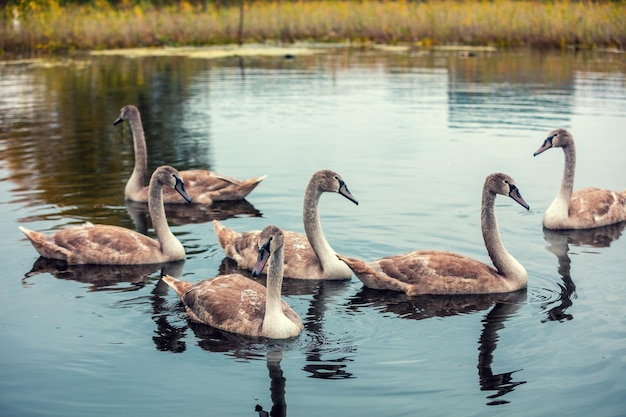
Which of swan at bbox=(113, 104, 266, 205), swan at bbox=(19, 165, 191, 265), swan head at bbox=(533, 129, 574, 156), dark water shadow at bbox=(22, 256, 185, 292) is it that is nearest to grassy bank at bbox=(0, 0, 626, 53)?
swan head at bbox=(533, 129, 574, 156)

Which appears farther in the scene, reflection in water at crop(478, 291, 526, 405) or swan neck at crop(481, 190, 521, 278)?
swan neck at crop(481, 190, 521, 278)

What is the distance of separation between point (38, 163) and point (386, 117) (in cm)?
1081

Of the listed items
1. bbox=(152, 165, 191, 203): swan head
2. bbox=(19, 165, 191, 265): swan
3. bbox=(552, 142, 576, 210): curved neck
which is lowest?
bbox=(19, 165, 191, 265): swan

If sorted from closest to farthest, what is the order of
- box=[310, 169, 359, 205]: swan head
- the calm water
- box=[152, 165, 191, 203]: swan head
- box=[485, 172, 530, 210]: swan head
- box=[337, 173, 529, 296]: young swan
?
the calm water, box=[337, 173, 529, 296]: young swan, box=[485, 172, 530, 210]: swan head, box=[310, 169, 359, 205]: swan head, box=[152, 165, 191, 203]: swan head

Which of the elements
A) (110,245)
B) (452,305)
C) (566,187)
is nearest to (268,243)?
(452,305)

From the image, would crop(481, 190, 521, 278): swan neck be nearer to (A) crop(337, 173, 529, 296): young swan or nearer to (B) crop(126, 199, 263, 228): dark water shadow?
(A) crop(337, 173, 529, 296): young swan

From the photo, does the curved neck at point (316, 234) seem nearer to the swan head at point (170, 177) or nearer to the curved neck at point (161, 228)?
the curved neck at point (161, 228)

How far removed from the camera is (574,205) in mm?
15273

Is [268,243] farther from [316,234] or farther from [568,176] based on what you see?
[568,176]


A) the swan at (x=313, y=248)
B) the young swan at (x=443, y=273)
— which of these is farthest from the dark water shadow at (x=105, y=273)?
the young swan at (x=443, y=273)

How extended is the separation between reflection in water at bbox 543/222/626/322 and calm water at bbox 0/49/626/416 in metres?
0.05

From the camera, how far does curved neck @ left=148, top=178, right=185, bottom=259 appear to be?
13062mm

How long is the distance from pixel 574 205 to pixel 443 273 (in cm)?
457

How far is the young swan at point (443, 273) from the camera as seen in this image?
11.6 m
